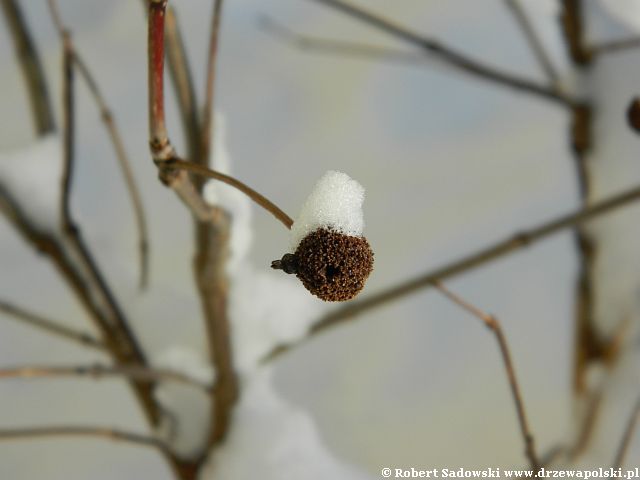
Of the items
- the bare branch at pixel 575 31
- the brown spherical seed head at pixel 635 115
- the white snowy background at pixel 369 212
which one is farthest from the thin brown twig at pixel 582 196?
the brown spherical seed head at pixel 635 115

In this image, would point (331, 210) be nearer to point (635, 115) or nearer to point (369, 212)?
point (635, 115)

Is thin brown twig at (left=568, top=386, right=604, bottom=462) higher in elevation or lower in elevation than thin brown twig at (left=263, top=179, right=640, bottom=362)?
lower

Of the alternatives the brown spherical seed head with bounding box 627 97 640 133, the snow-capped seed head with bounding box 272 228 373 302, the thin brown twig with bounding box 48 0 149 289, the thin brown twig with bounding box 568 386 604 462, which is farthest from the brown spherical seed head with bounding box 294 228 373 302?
the thin brown twig with bounding box 568 386 604 462

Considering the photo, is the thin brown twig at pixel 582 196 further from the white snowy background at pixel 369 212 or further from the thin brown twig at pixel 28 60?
the thin brown twig at pixel 28 60

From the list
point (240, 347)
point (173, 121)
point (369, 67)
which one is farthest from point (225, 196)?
point (369, 67)

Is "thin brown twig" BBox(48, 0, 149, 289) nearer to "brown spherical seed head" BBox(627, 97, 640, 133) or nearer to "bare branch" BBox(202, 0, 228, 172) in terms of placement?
"bare branch" BBox(202, 0, 228, 172)

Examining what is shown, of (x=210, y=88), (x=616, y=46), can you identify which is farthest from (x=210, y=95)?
(x=616, y=46)
